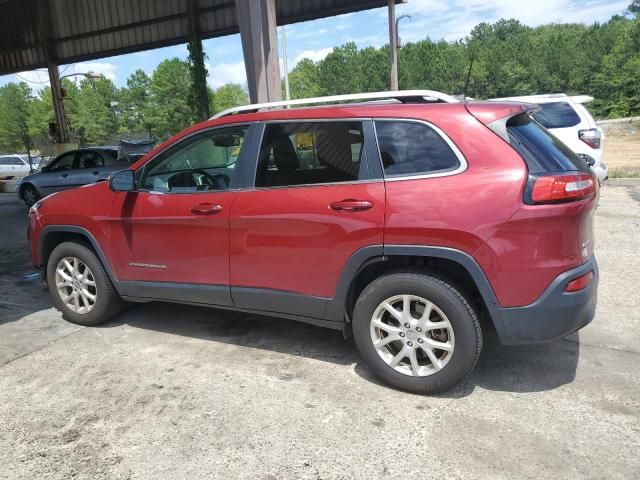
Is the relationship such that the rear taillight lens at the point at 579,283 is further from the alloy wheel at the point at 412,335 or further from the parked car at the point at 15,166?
the parked car at the point at 15,166

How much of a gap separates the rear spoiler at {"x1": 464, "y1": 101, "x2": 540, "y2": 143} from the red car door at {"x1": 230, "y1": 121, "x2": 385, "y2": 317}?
67 cm

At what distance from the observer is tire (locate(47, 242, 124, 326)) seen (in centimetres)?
445

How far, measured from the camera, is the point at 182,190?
4.02 metres

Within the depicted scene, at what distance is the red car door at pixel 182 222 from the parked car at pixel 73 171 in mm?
8691

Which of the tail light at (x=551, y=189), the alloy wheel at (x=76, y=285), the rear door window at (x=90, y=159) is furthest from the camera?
the rear door window at (x=90, y=159)

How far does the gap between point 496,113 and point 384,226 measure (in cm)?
94

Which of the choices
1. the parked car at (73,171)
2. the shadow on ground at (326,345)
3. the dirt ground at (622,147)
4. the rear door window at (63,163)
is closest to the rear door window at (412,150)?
the shadow on ground at (326,345)

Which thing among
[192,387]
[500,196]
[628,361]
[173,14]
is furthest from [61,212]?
[173,14]

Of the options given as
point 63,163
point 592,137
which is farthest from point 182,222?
point 63,163

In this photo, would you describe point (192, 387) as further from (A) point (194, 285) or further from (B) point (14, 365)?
(B) point (14, 365)

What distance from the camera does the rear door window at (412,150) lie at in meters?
3.09

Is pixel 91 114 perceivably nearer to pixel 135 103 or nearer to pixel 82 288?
pixel 135 103

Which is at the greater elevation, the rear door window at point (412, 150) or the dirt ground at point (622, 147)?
the rear door window at point (412, 150)

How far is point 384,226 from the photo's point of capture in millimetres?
3139
